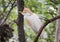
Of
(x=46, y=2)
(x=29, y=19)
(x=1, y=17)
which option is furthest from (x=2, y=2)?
(x=29, y=19)

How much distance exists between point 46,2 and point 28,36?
18.0 inches

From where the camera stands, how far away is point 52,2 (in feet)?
6.20

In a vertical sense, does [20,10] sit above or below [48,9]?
above

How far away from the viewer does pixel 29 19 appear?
53.0 inches

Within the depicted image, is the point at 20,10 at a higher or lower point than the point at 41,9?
higher

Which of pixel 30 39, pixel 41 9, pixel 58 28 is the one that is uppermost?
pixel 58 28

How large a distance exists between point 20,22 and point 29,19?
112mm

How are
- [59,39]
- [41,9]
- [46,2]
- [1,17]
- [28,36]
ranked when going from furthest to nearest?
1. [28,36]
2. [41,9]
3. [46,2]
4. [1,17]
5. [59,39]

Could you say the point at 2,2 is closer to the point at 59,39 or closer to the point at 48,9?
the point at 48,9

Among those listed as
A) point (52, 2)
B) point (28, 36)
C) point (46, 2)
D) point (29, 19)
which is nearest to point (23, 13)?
point (29, 19)

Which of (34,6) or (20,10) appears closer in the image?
(20,10)

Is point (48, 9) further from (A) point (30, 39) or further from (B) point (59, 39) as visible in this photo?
(B) point (59, 39)

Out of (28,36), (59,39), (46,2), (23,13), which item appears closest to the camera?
(59,39)

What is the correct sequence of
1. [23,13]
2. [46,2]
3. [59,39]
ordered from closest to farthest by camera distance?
[59,39] < [23,13] < [46,2]
